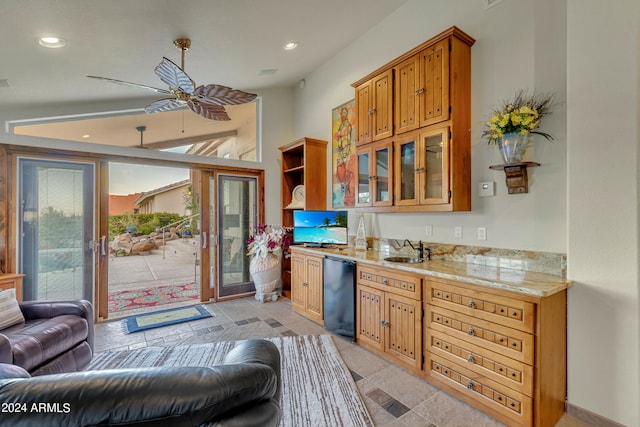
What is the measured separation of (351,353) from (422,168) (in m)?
1.94

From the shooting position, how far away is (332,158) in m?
4.47

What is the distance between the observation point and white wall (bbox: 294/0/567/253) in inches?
86.2

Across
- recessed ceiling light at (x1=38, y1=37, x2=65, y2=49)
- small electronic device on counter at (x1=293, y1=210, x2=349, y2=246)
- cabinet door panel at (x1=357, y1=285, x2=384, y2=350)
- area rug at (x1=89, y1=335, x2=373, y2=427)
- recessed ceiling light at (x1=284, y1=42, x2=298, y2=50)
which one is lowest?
area rug at (x1=89, y1=335, x2=373, y2=427)

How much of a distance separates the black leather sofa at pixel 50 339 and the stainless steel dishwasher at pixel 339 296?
7.54ft

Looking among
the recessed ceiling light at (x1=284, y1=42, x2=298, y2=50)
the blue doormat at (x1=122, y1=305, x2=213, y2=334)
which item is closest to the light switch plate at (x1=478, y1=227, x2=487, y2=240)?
the recessed ceiling light at (x1=284, y1=42, x2=298, y2=50)

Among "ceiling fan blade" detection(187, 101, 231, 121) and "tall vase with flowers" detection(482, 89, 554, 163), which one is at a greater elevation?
"ceiling fan blade" detection(187, 101, 231, 121)

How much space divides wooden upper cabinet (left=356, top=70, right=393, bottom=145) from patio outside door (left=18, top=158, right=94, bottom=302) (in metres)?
3.47

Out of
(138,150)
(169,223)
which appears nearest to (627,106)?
(138,150)

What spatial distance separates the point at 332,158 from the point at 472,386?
3.29 meters

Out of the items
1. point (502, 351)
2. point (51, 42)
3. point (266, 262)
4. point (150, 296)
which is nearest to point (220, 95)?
point (51, 42)

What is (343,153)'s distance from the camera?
424cm

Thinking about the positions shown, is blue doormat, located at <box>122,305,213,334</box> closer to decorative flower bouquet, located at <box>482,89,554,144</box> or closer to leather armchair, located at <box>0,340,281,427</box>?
leather armchair, located at <box>0,340,281,427</box>

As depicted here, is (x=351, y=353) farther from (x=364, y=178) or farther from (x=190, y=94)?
(x=190, y=94)

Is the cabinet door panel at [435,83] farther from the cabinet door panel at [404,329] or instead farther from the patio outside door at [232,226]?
the patio outside door at [232,226]
